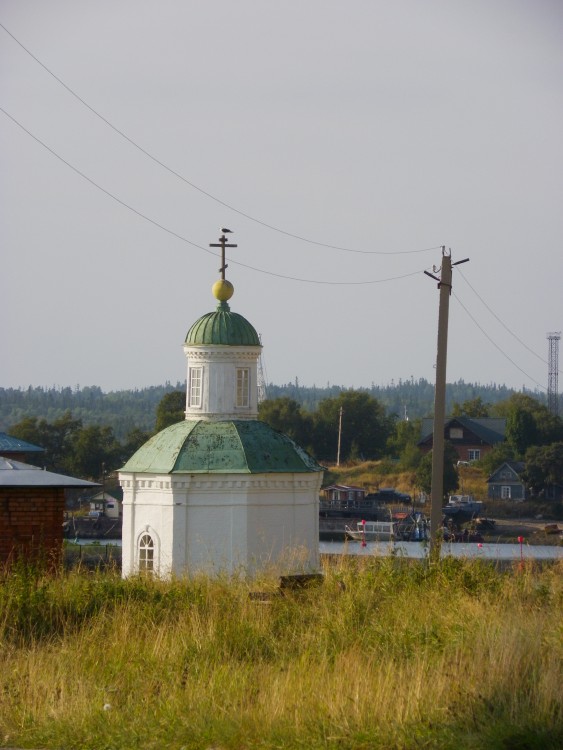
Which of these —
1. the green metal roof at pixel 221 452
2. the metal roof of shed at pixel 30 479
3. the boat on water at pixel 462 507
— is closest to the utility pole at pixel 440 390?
the green metal roof at pixel 221 452

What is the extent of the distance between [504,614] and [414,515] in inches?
2716

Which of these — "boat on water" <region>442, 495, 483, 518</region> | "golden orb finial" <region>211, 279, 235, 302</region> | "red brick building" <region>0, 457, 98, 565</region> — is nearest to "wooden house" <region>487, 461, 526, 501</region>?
"boat on water" <region>442, 495, 483, 518</region>

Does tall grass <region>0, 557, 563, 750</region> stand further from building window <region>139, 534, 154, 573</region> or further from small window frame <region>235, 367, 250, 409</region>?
small window frame <region>235, 367, 250, 409</region>

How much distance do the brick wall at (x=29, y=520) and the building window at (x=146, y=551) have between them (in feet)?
32.0

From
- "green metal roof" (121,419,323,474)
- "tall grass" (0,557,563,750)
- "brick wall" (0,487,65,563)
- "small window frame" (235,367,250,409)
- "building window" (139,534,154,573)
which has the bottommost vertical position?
"building window" (139,534,154,573)

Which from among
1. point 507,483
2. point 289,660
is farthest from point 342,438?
point 289,660

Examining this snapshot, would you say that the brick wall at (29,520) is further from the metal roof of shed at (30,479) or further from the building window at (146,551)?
the building window at (146,551)

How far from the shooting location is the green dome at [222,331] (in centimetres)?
2600

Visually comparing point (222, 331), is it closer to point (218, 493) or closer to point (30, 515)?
point (218, 493)

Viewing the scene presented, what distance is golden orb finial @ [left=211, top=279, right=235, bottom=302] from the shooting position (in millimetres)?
26719

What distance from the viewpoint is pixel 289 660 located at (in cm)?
965

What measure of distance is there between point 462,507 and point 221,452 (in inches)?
2071

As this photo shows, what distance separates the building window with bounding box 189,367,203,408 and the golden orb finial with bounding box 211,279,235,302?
1.54 metres

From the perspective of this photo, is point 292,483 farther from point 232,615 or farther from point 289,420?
point 289,420
